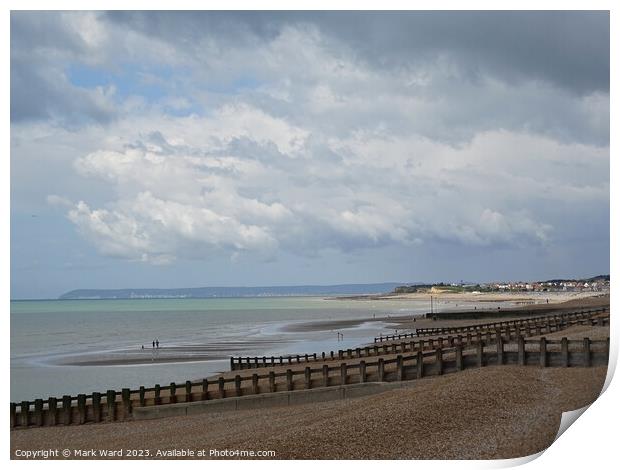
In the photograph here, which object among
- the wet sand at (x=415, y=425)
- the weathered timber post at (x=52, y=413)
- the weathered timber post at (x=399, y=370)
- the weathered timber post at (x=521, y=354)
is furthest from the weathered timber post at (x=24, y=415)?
the weathered timber post at (x=521, y=354)

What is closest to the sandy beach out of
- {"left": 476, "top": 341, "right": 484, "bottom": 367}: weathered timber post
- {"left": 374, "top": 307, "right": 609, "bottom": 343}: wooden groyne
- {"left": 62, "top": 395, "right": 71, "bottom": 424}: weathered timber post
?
{"left": 476, "top": 341, "right": 484, "bottom": 367}: weathered timber post

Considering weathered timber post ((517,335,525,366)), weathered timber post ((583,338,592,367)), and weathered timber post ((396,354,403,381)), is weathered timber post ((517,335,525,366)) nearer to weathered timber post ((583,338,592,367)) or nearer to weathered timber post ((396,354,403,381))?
weathered timber post ((583,338,592,367))

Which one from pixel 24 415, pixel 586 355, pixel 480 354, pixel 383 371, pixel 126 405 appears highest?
pixel 586 355

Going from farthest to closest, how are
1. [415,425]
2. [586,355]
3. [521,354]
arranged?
1. [521,354]
2. [586,355]
3. [415,425]

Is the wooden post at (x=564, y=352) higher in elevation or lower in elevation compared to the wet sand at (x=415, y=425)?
higher

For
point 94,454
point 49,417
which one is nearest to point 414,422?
point 94,454

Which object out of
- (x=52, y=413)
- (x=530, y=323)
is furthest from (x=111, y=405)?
(x=530, y=323)

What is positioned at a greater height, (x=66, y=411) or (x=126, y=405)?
(x=126, y=405)

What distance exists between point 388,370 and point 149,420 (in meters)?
7.01

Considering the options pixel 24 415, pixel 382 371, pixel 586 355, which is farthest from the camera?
pixel 24 415

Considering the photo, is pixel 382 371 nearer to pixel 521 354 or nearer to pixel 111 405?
pixel 521 354

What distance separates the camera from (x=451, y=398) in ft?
47.5

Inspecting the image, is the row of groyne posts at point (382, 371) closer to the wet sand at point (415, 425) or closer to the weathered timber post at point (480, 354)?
the weathered timber post at point (480, 354)
